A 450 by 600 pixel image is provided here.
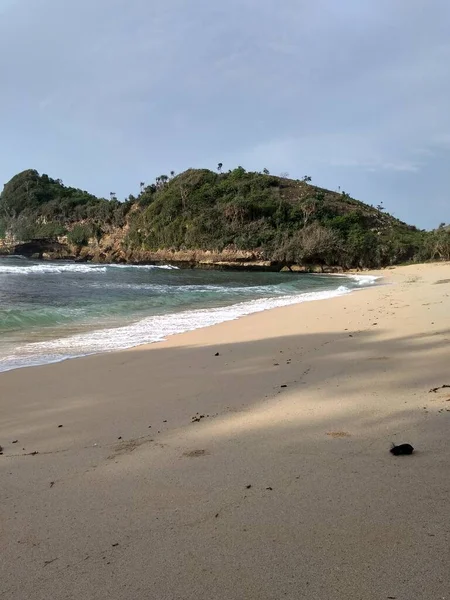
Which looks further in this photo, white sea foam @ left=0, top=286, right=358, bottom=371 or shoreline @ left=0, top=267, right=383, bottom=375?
white sea foam @ left=0, top=286, right=358, bottom=371

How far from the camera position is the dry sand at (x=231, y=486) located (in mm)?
1979

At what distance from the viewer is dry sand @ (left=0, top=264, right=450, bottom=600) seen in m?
1.98

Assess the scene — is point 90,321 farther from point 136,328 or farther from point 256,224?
point 256,224

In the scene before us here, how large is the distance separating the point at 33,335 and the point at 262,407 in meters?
7.89

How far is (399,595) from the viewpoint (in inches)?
70.4

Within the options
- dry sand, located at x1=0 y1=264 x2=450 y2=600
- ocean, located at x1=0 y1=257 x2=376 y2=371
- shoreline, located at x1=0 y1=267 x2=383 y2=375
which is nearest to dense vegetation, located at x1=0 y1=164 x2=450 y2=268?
ocean, located at x1=0 y1=257 x2=376 y2=371

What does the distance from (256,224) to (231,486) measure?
59.7 meters

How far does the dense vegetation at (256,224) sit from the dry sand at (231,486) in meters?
48.5

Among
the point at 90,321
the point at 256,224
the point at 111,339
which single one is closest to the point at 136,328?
the point at 111,339

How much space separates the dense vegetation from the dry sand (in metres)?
48.5

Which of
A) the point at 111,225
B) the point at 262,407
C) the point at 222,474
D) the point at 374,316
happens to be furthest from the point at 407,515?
the point at 111,225

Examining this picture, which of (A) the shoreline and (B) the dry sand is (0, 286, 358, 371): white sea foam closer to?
(A) the shoreline

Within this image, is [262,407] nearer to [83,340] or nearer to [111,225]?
[83,340]

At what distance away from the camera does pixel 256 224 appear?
61188 millimetres
